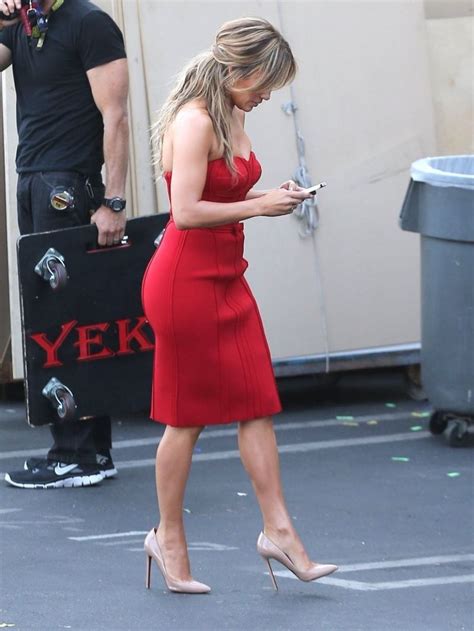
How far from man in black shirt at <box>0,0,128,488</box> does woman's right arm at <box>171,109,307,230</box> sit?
1.60 metres

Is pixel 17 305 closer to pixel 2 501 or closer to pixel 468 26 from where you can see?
pixel 2 501

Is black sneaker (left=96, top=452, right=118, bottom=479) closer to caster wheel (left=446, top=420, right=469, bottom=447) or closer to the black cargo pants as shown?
the black cargo pants

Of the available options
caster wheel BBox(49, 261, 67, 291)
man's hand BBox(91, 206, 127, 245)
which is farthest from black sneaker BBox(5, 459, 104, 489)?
man's hand BBox(91, 206, 127, 245)

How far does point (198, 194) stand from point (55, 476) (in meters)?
2.12

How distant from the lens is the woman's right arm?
441cm

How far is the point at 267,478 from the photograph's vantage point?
4.63 meters

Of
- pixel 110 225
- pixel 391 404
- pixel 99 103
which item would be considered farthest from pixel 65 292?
pixel 391 404

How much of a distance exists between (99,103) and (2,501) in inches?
63.3

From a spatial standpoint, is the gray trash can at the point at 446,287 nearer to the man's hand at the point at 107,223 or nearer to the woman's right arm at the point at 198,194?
the man's hand at the point at 107,223

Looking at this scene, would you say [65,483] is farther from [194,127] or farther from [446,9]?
[446,9]

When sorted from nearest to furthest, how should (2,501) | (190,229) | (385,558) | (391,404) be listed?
(190,229)
(385,558)
(2,501)
(391,404)

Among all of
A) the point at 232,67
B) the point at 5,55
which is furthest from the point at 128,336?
the point at 232,67

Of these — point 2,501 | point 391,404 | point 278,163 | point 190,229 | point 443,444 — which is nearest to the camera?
point 190,229

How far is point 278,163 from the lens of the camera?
7.61 meters
